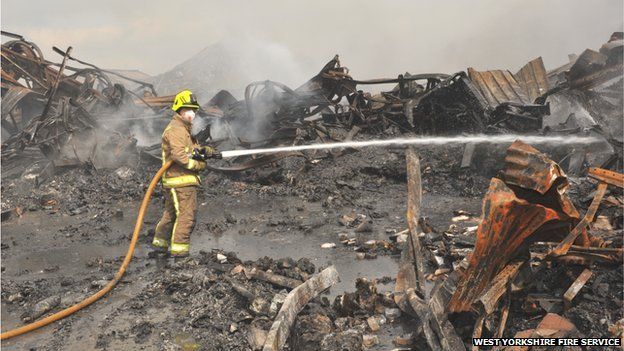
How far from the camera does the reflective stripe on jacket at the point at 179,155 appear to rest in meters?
5.73

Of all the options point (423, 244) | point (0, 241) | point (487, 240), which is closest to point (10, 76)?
point (0, 241)

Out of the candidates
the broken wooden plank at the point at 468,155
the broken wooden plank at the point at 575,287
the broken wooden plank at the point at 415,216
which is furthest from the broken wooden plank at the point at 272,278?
the broken wooden plank at the point at 468,155

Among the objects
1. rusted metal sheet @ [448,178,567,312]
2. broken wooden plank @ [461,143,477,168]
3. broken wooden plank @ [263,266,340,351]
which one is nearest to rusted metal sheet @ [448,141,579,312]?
rusted metal sheet @ [448,178,567,312]

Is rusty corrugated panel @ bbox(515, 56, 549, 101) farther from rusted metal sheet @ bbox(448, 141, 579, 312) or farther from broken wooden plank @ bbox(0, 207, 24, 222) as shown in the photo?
broken wooden plank @ bbox(0, 207, 24, 222)

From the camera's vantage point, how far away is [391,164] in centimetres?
882

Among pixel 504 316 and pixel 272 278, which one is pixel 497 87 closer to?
pixel 272 278

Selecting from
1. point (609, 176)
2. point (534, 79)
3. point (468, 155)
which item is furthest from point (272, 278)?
point (534, 79)

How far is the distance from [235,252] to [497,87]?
5.67 m

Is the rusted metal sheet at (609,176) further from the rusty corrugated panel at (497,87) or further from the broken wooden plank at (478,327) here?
the rusty corrugated panel at (497,87)

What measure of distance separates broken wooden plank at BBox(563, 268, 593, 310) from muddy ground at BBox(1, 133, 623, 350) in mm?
70

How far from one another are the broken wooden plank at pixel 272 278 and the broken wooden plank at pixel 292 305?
1.29 feet

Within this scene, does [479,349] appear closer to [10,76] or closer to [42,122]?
[42,122]

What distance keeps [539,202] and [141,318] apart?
3432 millimetres

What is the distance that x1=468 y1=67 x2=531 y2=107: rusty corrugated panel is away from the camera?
852 centimetres
